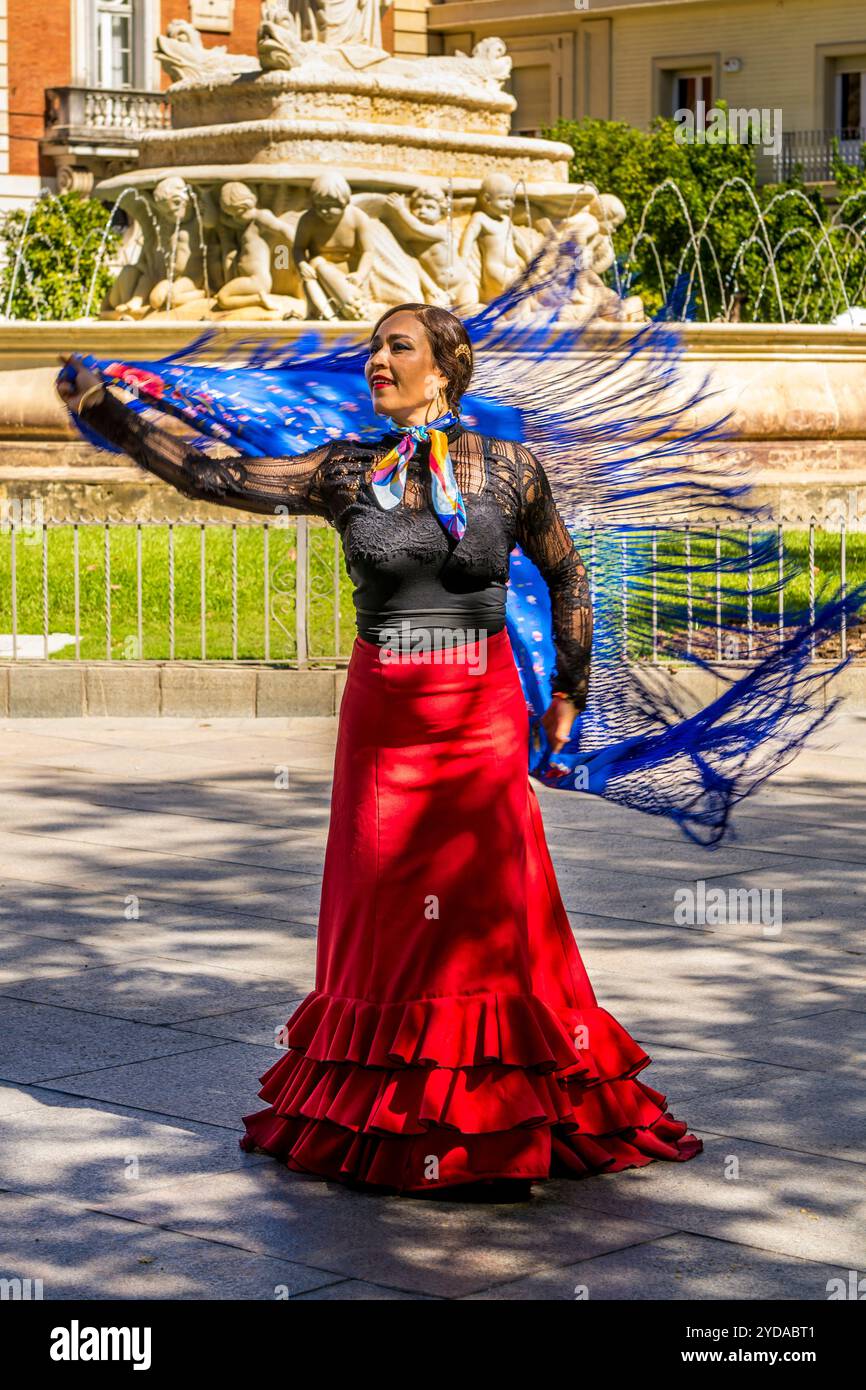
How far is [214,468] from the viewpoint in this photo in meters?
5.30

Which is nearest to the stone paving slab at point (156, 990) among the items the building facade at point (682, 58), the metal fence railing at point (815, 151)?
the metal fence railing at point (815, 151)

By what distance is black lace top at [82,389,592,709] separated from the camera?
4996mm

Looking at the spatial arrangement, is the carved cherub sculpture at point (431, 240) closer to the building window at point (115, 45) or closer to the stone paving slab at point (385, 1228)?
the stone paving slab at point (385, 1228)

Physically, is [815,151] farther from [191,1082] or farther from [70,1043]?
[191,1082]

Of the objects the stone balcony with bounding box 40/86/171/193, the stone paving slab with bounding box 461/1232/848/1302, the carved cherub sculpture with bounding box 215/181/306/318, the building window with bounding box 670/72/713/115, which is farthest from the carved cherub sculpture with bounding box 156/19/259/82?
the building window with bounding box 670/72/713/115

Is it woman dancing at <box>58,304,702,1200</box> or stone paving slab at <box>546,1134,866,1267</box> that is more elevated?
woman dancing at <box>58,304,702,1200</box>

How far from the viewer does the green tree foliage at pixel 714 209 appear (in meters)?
41.2

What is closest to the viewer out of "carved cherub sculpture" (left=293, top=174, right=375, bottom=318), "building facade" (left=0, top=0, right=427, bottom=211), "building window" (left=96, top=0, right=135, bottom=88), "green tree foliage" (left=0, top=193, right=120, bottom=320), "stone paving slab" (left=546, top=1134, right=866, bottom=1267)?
"stone paving slab" (left=546, top=1134, right=866, bottom=1267)

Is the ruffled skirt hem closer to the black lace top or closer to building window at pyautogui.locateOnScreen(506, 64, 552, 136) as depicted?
the black lace top

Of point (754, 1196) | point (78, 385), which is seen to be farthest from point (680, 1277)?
point (78, 385)

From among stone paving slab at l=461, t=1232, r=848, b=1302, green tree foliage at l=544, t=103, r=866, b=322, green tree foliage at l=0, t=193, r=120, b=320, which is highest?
green tree foliage at l=544, t=103, r=866, b=322

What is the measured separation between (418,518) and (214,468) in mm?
576
